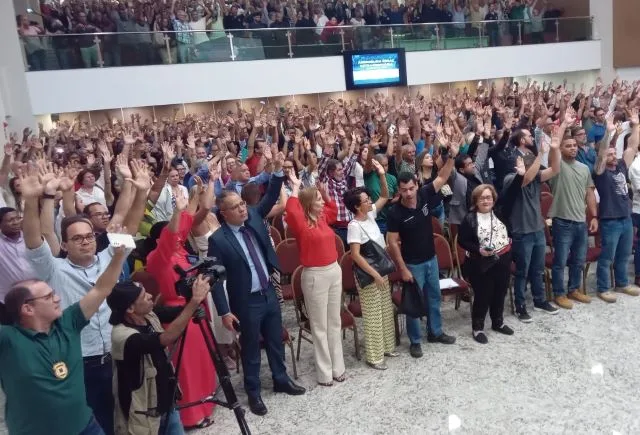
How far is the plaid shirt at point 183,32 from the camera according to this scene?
11773 mm

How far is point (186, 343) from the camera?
3457 millimetres

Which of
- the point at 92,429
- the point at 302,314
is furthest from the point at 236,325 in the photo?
the point at 92,429

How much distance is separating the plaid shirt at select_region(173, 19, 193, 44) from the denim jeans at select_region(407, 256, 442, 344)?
9.46 metres

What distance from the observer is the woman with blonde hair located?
4.21m

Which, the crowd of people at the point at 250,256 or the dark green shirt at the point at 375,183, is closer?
the crowd of people at the point at 250,256

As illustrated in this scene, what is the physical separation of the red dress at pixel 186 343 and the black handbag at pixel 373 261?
1.22 m

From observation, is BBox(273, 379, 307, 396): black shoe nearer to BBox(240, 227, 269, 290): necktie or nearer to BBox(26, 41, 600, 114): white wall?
BBox(240, 227, 269, 290): necktie

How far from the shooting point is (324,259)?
376 cm

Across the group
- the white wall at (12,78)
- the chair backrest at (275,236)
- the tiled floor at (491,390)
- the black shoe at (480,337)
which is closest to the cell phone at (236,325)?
the tiled floor at (491,390)

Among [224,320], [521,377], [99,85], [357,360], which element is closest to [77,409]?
[224,320]

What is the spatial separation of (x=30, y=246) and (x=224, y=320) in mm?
1253

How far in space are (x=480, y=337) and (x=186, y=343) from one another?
2.30 meters

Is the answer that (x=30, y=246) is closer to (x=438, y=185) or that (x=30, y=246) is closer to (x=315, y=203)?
(x=315, y=203)

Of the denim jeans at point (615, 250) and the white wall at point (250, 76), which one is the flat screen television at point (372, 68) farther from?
the denim jeans at point (615, 250)
